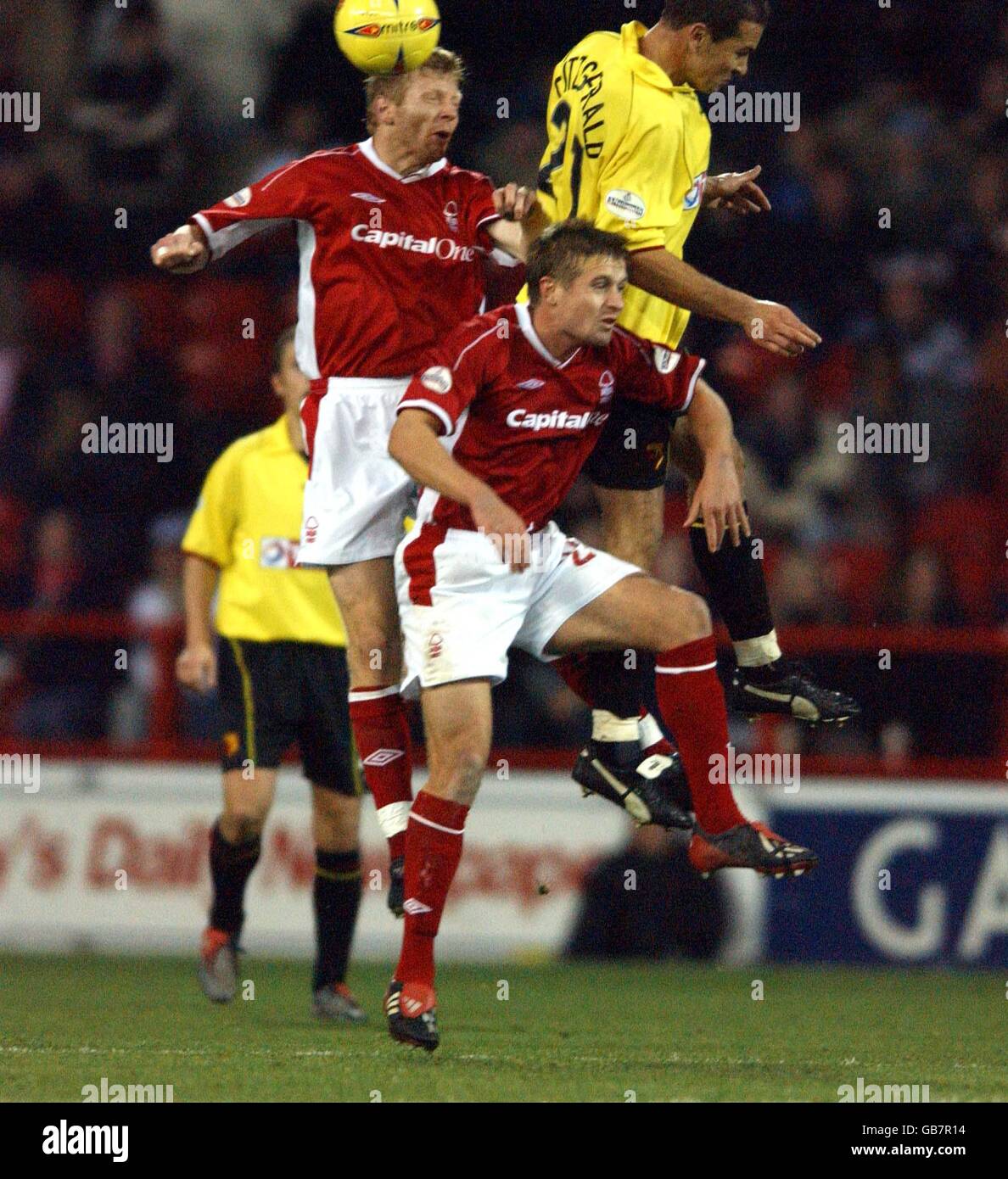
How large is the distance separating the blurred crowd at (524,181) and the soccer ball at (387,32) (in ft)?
Result: 17.3

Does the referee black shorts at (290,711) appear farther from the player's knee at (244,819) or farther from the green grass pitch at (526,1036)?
the green grass pitch at (526,1036)

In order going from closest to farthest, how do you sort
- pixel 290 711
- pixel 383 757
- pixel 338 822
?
1. pixel 383 757
2. pixel 338 822
3. pixel 290 711

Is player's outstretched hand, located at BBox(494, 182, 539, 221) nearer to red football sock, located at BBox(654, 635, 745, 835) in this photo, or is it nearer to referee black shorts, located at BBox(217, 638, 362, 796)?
red football sock, located at BBox(654, 635, 745, 835)

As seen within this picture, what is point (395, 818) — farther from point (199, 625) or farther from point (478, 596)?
point (199, 625)

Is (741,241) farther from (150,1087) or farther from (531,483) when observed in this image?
(150,1087)

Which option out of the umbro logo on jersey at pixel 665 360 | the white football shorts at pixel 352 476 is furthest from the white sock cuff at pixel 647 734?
the umbro logo on jersey at pixel 665 360

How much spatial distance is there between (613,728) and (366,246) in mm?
1721

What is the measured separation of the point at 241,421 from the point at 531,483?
7405 mm

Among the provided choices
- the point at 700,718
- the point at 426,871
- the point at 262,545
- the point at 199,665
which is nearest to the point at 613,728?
the point at 700,718

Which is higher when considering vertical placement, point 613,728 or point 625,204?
point 625,204

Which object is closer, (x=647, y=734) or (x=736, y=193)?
(x=647, y=734)

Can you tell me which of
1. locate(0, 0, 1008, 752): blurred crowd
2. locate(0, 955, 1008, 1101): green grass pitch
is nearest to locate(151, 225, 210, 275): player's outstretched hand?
locate(0, 955, 1008, 1101): green grass pitch

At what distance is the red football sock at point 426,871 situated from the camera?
21.2 feet

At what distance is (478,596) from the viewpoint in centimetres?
654
